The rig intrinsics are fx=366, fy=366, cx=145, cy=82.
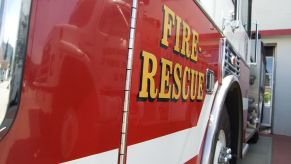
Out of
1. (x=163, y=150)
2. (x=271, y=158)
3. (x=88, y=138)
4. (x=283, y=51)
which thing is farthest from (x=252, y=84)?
(x=283, y=51)

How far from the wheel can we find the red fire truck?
0.59m

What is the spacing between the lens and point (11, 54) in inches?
29.4

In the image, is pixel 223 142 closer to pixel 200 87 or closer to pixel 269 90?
pixel 200 87

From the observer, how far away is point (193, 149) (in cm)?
177

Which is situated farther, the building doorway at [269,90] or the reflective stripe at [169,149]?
the building doorway at [269,90]

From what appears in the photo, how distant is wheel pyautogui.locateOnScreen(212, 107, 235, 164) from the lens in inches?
90.2

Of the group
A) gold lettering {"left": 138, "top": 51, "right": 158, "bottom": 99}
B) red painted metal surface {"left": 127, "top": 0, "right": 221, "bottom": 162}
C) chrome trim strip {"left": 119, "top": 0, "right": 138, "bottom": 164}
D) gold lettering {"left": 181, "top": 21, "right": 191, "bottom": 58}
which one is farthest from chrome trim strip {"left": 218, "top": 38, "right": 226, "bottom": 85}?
chrome trim strip {"left": 119, "top": 0, "right": 138, "bottom": 164}

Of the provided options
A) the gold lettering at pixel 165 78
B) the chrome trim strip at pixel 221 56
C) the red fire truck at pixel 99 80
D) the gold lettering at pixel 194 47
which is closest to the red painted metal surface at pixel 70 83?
the red fire truck at pixel 99 80

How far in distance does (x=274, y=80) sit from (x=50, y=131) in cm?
859

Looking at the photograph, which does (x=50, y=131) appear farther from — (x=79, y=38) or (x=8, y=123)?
(x=79, y=38)

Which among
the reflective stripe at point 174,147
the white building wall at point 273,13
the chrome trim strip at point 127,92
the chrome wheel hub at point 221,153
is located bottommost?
the chrome wheel hub at point 221,153

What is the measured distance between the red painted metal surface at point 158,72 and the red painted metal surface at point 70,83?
0.09m

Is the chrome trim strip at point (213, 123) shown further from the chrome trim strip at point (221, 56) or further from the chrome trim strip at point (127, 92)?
the chrome trim strip at point (127, 92)

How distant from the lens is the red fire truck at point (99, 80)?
2.50 feet
